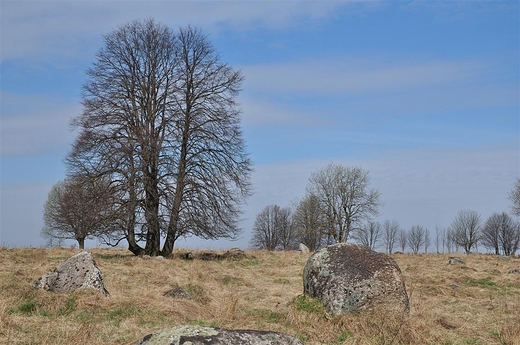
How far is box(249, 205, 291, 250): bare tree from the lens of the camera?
7938 cm

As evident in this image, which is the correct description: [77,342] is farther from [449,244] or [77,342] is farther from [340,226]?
[449,244]

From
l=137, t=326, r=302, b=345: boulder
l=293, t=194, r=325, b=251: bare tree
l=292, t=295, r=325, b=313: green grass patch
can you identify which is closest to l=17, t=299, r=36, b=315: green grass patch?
l=292, t=295, r=325, b=313: green grass patch

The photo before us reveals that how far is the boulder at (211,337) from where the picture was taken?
15.3 feet

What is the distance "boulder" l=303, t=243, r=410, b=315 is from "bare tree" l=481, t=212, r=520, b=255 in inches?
3147

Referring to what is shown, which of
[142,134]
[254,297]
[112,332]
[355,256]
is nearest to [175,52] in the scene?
[142,134]

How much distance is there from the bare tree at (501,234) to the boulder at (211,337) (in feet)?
285

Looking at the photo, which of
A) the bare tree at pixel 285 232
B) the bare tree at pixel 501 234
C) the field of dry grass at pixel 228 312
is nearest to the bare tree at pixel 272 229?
the bare tree at pixel 285 232

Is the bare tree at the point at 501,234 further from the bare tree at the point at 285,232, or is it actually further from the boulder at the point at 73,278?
the boulder at the point at 73,278

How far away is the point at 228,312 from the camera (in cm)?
1052

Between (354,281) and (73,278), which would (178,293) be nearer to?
(73,278)

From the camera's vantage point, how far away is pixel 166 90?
27812mm

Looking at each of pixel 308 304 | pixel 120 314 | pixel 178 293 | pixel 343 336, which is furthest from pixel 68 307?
pixel 343 336

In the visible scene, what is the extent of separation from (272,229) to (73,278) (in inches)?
2735

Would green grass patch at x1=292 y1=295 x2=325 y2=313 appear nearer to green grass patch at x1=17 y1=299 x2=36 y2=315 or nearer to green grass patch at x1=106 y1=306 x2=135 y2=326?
green grass patch at x1=106 y1=306 x2=135 y2=326
